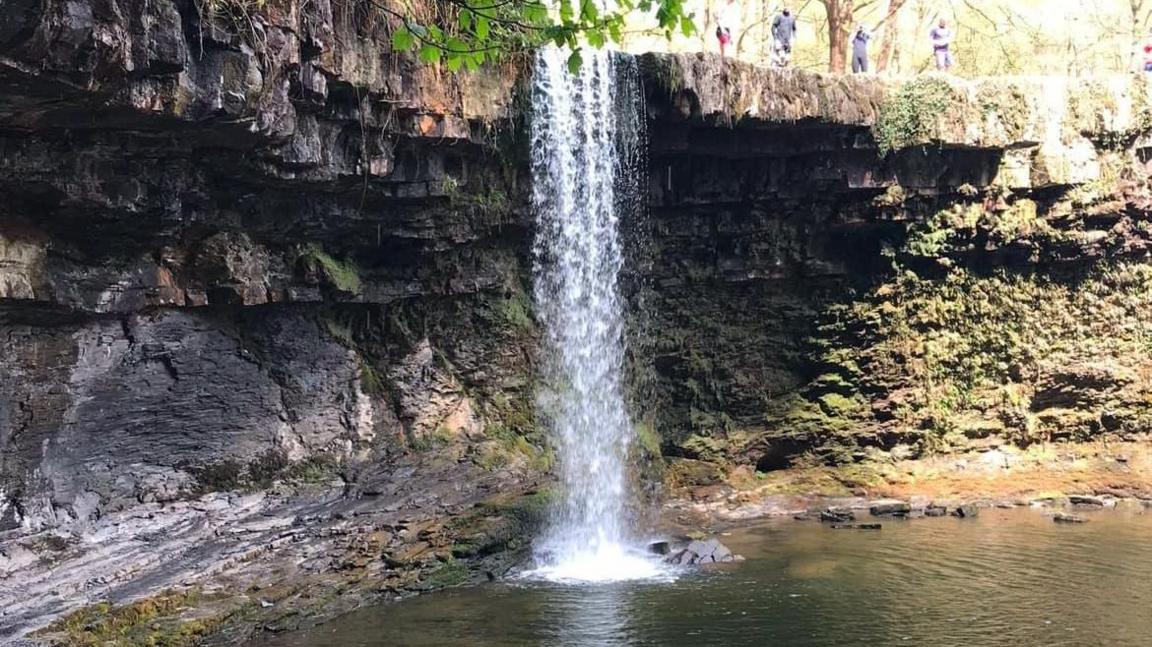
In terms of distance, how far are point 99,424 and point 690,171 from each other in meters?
8.36

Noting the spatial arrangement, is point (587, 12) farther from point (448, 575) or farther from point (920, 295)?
point (920, 295)

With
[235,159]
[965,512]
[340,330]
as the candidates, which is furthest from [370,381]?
[965,512]

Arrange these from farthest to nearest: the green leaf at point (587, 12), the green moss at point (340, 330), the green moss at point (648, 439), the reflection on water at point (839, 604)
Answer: the green moss at point (648, 439) < the green moss at point (340, 330) < the reflection on water at point (839, 604) < the green leaf at point (587, 12)

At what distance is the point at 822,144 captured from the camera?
13.4m

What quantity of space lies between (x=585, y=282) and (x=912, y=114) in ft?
16.7

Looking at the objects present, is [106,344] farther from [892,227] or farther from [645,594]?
[892,227]

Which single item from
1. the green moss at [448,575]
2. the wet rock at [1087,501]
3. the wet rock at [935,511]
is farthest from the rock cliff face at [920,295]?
the green moss at [448,575]

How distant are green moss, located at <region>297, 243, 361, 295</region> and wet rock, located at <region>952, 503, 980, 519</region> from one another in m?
8.60

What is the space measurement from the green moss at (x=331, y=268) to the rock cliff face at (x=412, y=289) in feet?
0.14

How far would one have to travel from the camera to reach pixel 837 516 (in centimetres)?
→ 1330

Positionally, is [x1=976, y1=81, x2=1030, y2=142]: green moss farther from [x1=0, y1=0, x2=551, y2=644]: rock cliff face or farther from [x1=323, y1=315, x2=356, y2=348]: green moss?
[x1=323, y1=315, x2=356, y2=348]: green moss

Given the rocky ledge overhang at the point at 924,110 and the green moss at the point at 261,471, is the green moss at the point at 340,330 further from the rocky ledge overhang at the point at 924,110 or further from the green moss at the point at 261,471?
the rocky ledge overhang at the point at 924,110

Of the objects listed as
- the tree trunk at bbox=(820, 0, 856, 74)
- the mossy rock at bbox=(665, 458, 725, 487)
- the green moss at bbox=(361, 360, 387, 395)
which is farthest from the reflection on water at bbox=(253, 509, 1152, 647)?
the tree trunk at bbox=(820, 0, 856, 74)

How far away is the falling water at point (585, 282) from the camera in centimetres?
1226
